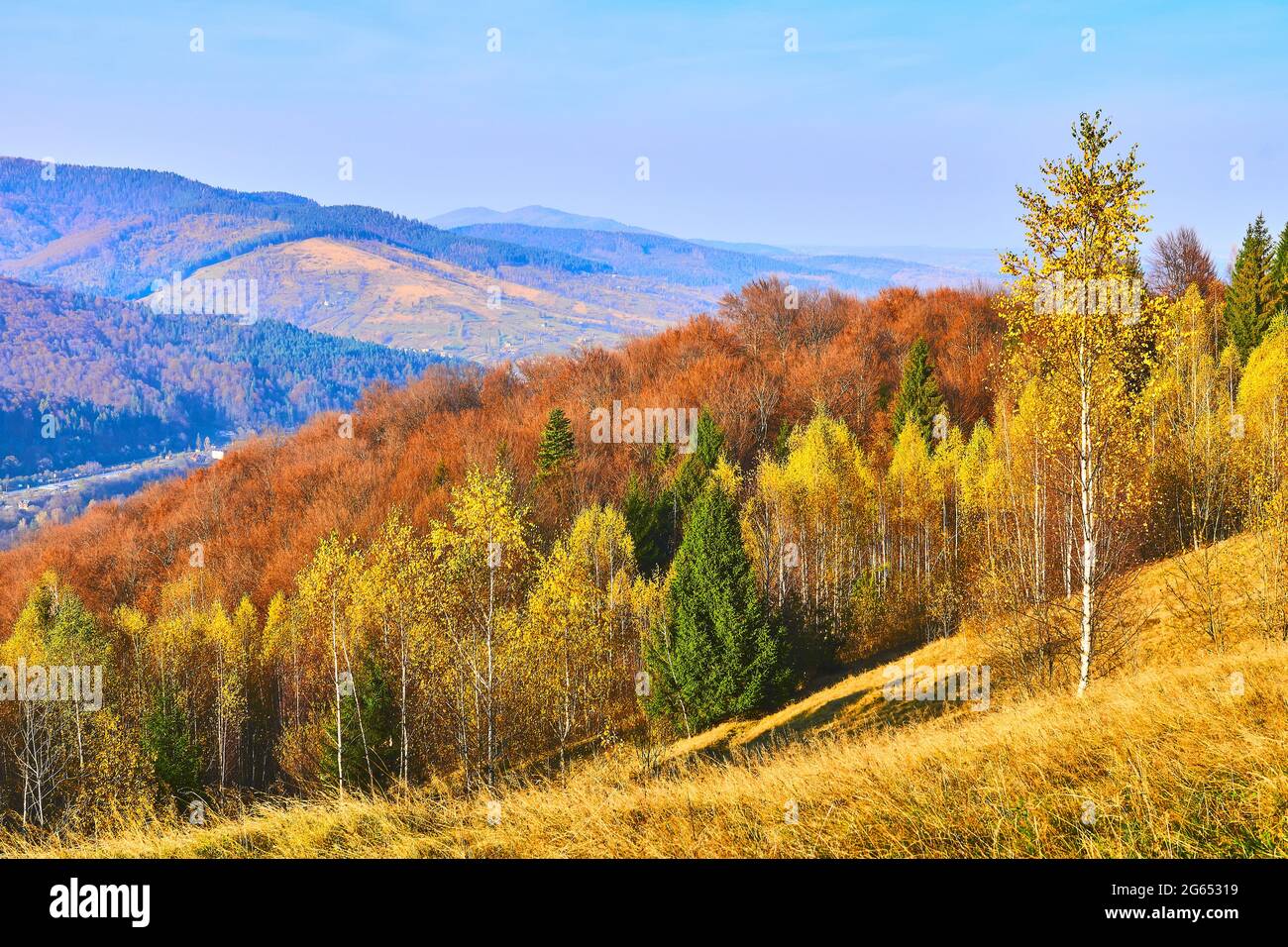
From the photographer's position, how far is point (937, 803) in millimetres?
7145

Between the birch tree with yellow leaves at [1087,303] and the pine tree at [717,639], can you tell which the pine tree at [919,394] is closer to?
the pine tree at [717,639]

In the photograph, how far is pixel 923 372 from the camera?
58.8 meters

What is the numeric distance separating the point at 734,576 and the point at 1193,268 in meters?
67.0

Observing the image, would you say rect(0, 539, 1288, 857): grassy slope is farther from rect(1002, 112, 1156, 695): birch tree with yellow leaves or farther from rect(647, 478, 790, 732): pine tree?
rect(647, 478, 790, 732): pine tree

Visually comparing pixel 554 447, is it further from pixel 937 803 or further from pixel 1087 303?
pixel 937 803

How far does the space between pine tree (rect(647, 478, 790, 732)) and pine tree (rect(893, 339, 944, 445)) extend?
28012 mm

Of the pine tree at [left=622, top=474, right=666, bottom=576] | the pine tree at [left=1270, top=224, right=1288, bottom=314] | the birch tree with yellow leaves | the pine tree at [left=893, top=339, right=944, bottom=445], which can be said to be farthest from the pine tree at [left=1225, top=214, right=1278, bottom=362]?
the birch tree with yellow leaves

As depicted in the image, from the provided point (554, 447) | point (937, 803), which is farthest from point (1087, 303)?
point (554, 447)

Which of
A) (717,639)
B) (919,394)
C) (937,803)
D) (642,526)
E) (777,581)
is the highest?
(919,394)

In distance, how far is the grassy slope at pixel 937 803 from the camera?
250 inches

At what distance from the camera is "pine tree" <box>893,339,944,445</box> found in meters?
57.3

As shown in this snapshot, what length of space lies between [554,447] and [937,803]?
50.7 metres

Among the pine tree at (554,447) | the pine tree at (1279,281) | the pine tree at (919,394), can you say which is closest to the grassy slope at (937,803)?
the pine tree at (554,447)
